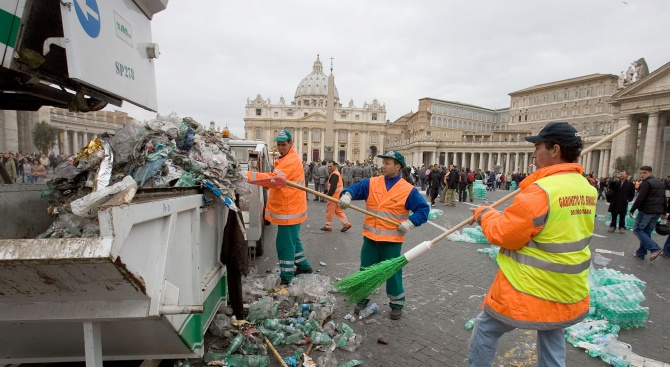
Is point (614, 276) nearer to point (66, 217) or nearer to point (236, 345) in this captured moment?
point (236, 345)

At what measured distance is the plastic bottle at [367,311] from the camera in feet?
13.1

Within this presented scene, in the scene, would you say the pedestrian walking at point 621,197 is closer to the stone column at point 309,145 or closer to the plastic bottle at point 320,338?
the plastic bottle at point 320,338

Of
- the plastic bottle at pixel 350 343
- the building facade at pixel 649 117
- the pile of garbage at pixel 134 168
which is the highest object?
the building facade at pixel 649 117

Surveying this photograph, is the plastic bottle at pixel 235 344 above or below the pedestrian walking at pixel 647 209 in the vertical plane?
below

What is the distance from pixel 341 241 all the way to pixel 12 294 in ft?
20.6

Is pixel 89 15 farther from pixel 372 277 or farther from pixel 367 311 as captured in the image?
pixel 367 311

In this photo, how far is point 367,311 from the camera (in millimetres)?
4023

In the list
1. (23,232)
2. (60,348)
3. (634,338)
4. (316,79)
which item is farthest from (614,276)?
(316,79)

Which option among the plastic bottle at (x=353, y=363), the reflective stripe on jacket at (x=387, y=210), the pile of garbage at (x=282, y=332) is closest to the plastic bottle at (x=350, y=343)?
the pile of garbage at (x=282, y=332)

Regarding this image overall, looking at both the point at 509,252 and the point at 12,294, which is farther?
the point at 509,252

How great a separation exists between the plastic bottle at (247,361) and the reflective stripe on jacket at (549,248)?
6.18ft

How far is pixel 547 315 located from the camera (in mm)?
2137

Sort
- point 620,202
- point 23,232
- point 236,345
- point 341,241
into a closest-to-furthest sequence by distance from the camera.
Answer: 1. point 23,232
2. point 236,345
3. point 341,241
4. point 620,202

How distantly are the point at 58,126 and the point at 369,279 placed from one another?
45.3 meters
